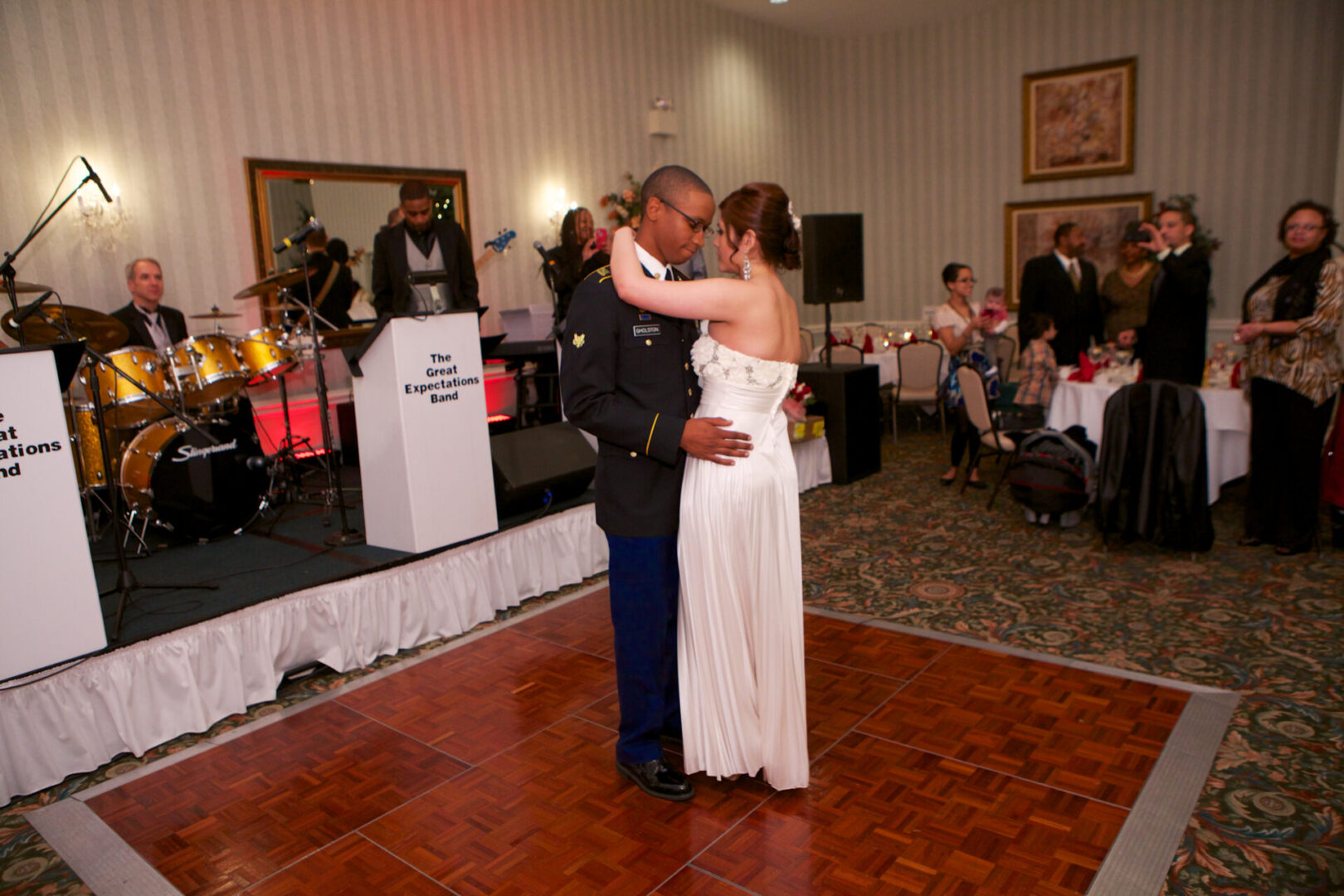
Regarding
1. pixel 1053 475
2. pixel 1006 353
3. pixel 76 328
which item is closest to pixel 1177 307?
pixel 1053 475

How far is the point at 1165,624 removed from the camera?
3.97m

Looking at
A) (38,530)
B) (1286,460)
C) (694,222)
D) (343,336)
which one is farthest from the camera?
(343,336)

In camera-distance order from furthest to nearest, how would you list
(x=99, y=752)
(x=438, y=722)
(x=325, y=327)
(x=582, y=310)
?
(x=325, y=327)
(x=438, y=722)
(x=99, y=752)
(x=582, y=310)

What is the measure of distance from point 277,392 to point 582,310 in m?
4.99

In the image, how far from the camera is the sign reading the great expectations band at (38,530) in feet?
9.53

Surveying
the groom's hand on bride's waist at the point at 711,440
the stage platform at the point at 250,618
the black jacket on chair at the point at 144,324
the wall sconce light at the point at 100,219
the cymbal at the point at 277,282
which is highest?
the wall sconce light at the point at 100,219

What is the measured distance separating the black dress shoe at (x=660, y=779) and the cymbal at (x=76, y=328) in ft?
9.69

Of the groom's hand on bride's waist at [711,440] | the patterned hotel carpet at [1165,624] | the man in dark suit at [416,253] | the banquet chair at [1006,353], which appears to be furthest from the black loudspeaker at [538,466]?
the banquet chair at [1006,353]

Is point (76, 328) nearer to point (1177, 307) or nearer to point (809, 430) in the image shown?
point (809, 430)

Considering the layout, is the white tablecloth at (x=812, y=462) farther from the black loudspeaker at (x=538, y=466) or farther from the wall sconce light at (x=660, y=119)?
the wall sconce light at (x=660, y=119)

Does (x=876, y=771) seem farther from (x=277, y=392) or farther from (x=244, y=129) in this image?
(x=244, y=129)

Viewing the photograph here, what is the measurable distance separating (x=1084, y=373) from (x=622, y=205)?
5096 millimetres

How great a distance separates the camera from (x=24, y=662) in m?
2.96

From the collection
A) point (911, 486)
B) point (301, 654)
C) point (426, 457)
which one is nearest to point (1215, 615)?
point (911, 486)
